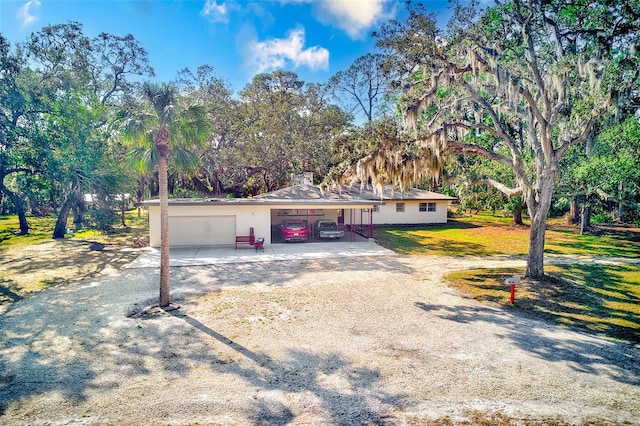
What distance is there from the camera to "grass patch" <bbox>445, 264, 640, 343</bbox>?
8.03m

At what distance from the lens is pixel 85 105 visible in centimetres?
1962

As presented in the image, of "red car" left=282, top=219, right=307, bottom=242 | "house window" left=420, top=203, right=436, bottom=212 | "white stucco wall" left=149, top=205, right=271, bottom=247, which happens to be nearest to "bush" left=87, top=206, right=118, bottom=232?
"white stucco wall" left=149, top=205, right=271, bottom=247

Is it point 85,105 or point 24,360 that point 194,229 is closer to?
point 85,105

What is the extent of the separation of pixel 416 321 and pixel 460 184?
21.1 feet

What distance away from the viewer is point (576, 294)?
9.98 meters

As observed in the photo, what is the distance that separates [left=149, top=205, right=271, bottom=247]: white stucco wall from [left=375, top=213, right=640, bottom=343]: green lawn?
7.58 metres

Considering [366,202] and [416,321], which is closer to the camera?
[416,321]

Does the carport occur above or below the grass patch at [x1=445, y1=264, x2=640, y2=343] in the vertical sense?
above

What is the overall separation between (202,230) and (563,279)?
16797mm

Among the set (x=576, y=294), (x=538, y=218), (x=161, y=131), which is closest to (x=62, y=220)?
(x=161, y=131)

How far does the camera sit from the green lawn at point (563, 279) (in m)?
8.39

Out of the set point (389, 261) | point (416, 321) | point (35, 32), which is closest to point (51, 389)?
point (416, 321)

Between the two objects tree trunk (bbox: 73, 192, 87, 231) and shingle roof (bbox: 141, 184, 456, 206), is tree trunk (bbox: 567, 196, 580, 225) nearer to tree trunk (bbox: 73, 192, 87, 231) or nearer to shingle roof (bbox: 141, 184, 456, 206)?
shingle roof (bbox: 141, 184, 456, 206)

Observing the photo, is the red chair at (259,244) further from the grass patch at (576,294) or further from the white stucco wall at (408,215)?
the white stucco wall at (408,215)
